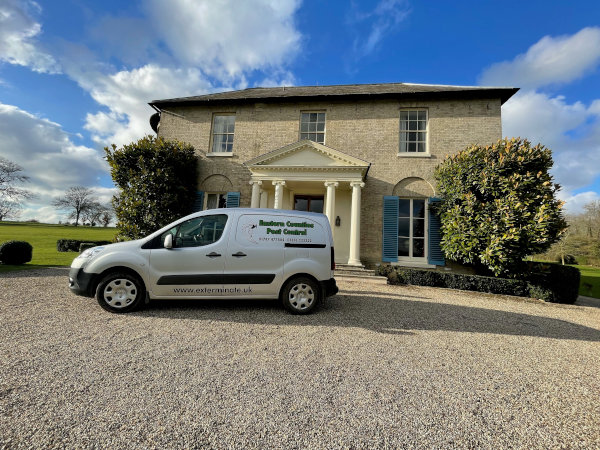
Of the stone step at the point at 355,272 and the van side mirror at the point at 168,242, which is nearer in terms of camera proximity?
the van side mirror at the point at 168,242

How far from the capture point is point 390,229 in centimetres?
1051

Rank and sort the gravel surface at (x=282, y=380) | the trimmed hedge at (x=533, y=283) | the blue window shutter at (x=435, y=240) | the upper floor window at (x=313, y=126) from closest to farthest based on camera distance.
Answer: the gravel surface at (x=282, y=380), the trimmed hedge at (x=533, y=283), the blue window shutter at (x=435, y=240), the upper floor window at (x=313, y=126)

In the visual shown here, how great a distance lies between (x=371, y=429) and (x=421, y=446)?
0.34m

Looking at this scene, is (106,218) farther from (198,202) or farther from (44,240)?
(198,202)

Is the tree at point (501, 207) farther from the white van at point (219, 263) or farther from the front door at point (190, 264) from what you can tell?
the front door at point (190, 264)

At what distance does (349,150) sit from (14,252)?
1297 cm

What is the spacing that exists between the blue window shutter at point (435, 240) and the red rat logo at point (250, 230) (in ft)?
27.1

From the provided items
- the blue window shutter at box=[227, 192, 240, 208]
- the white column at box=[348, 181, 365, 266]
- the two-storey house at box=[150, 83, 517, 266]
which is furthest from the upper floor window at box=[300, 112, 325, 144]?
the blue window shutter at box=[227, 192, 240, 208]

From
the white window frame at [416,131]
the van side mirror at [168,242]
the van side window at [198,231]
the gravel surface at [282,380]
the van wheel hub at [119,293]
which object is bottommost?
the gravel surface at [282,380]

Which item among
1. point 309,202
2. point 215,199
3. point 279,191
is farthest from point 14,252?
point 309,202

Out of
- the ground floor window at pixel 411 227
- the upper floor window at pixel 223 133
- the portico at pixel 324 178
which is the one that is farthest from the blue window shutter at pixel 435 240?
the upper floor window at pixel 223 133

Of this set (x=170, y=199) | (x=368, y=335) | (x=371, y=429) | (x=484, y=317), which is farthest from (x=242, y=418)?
(x=170, y=199)

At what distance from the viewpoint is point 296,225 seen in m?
4.90

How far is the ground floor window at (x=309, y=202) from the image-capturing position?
11633 millimetres
